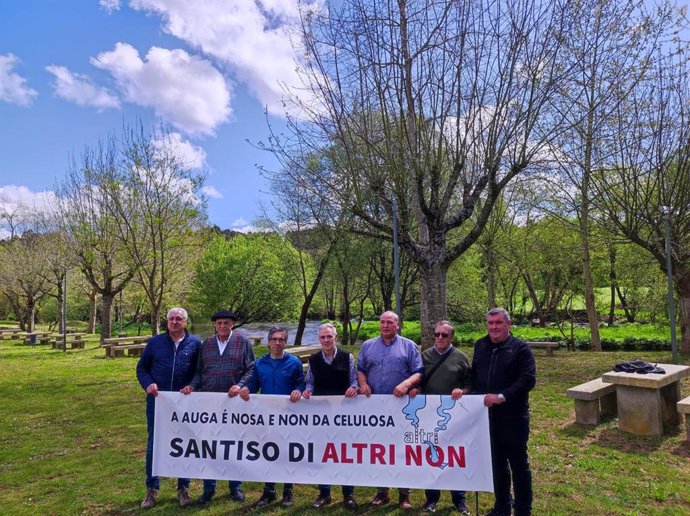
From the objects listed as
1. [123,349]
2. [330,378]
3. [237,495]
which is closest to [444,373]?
[330,378]

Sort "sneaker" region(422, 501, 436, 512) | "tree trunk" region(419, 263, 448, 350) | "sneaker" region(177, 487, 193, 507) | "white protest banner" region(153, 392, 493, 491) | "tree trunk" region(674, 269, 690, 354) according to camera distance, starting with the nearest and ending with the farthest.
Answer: "white protest banner" region(153, 392, 493, 491)
"sneaker" region(422, 501, 436, 512)
"sneaker" region(177, 487, 193, 507)
"tree trunk" region(419, 263, 448, 350)
"tree trunk" region(674, 269, 690, 354)

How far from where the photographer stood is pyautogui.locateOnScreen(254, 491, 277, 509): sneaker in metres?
4.43

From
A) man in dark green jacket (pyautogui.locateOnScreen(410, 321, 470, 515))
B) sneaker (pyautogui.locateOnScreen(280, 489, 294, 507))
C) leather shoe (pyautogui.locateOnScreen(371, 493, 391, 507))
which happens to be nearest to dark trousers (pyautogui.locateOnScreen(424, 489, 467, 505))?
man in dark green jacket (pyautogui.locateOnScreen(410, 321, 470, 515))

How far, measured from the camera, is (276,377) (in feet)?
15.1

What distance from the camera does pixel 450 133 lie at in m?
8.66

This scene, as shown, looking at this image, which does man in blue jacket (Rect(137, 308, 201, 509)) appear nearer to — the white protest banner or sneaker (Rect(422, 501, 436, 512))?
the white protest banner

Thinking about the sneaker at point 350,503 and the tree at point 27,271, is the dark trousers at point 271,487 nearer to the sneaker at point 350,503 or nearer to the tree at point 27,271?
the sneaker at point 350,503

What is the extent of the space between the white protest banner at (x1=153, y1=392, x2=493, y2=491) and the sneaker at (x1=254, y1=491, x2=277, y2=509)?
0.58 feet

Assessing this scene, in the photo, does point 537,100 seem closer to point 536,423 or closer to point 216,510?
point 536,423

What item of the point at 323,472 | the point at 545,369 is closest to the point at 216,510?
the point at 323,472

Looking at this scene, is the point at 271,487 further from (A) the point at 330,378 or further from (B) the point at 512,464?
(B) the point at 512,464

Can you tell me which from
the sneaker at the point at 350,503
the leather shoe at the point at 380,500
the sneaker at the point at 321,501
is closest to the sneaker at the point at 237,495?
the sneaker at the point at 321,501

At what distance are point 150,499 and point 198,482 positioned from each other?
2.41ft

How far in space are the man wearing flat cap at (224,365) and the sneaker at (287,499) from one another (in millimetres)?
452
